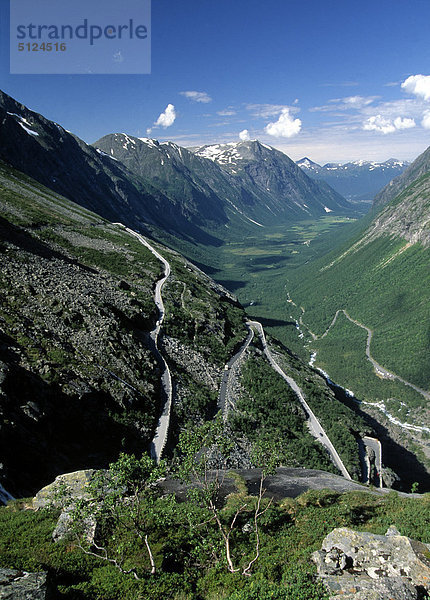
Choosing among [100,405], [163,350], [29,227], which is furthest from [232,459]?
[29,227]

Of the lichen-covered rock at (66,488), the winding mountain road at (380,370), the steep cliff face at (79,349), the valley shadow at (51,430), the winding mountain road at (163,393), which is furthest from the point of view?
the winding mountain road at (380,370)

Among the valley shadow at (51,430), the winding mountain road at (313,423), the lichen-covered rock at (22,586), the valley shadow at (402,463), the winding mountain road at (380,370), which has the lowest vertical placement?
the valley shadow at (402,463)

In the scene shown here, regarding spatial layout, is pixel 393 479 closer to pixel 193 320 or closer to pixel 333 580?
pixel 193 320

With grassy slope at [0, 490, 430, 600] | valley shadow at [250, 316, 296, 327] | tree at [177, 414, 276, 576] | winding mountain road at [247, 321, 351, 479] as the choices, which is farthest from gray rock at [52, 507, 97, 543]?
valley shadow at [250, 316, 296, 327]

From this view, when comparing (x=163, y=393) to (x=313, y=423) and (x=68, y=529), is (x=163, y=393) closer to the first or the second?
(x=313, y=423)

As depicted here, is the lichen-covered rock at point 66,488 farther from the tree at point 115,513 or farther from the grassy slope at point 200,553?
the tree at point 115,513

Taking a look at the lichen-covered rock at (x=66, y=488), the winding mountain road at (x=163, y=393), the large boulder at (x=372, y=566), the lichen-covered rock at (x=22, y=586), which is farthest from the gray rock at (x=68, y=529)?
the winding mountain road at (x=163, y=393)
